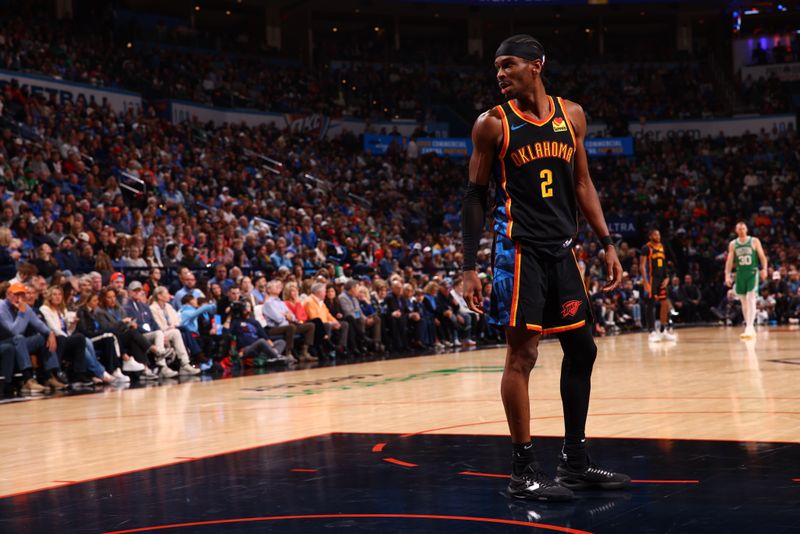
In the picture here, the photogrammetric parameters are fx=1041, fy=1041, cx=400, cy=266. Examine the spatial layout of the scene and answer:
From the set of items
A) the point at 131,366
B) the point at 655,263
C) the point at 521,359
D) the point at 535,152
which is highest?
the point at 535,152

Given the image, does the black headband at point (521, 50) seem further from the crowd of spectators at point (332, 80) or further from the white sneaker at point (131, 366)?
the crowd of spectators at point (332, 80)

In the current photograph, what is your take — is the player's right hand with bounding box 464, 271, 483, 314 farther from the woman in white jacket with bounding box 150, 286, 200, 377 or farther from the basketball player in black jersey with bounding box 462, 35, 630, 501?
the woman in white jacket with bounding box 150, 286, 200, 377

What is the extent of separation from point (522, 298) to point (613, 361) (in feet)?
29.7

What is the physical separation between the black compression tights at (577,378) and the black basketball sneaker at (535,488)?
344 mm

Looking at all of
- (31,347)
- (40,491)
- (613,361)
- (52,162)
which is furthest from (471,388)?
(52,162)

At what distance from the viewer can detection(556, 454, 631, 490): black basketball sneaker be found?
4.69 metres

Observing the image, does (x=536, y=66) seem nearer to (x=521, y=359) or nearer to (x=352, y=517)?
(x=521, y=359)

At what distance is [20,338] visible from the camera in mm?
11273

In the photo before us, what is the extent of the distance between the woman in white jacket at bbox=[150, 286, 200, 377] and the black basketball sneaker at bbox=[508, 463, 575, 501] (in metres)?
9.74

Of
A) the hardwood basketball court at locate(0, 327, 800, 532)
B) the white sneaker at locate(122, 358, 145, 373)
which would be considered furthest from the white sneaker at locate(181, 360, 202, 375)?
the hardwood basketball court at locate(0, 327, 800, 532)

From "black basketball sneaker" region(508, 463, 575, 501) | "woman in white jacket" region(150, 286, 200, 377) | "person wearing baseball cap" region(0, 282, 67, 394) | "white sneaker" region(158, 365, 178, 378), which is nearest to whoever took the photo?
"black basketball sneaker" region(508, 463, 575, 501)

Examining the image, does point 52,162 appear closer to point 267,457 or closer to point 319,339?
point 319,339

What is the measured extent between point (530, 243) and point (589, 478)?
3.62ft

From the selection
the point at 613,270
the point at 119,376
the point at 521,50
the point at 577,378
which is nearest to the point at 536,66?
the point at 521,50
